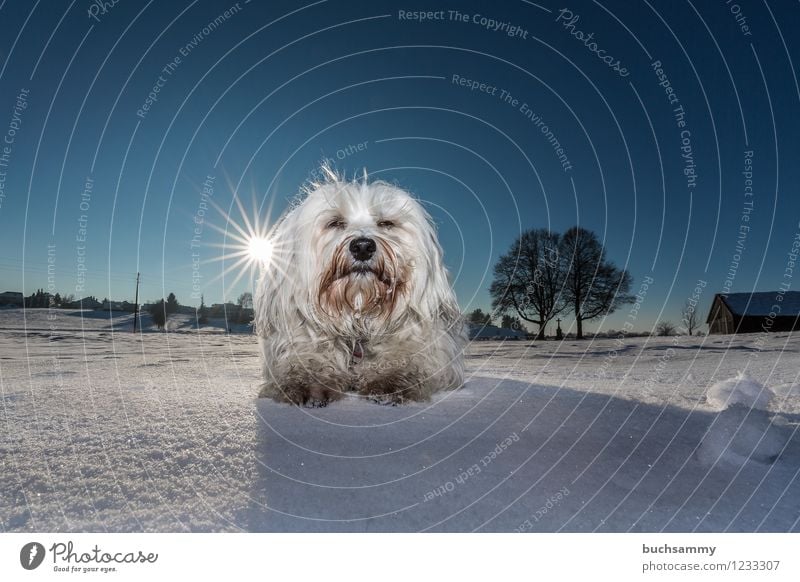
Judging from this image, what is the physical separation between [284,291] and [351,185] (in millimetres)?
1186

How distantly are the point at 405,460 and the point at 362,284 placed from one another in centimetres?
215

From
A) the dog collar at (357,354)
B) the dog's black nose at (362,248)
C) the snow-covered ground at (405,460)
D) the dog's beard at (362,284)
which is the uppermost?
the dog's black nose at (362,248)

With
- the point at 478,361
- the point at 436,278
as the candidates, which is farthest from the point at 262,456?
the point at 478,361

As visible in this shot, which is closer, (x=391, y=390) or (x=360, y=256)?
(x=391, y=390)

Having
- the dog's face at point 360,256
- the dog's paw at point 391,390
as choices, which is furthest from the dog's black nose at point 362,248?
the dog's paw at point 391,390

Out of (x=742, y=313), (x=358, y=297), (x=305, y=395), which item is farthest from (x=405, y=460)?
(x=742, y=313)

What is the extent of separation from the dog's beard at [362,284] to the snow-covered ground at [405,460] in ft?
3.13

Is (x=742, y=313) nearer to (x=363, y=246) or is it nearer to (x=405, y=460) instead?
(x=363, y=246)

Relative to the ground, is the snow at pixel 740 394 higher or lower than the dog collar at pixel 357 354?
lower

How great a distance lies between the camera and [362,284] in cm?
421

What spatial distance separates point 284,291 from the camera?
4.53 metres

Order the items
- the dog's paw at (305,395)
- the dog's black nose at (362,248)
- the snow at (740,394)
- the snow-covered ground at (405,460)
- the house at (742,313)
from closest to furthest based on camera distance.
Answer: the snow-covered ground at (405,460) < the snow at (740,394) < the dog's paw at (305,395) < the dog's black nose at (362,248) < the house at (742,313)

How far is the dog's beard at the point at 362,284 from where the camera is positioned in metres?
4.18

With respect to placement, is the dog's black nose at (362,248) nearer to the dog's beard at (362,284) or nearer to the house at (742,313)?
the dog's beard at (362,284)
